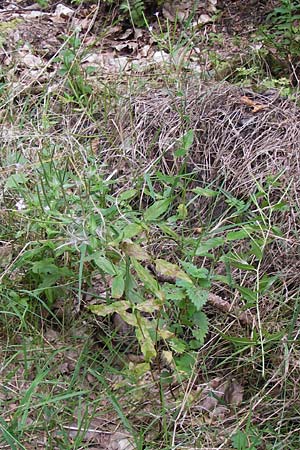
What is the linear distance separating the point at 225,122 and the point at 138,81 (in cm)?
63

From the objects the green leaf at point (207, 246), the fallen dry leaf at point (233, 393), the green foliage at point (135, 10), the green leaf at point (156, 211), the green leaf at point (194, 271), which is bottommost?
the fallen dry leaf at point (233, 393)

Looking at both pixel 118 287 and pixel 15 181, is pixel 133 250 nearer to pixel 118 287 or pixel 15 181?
pixel 118 287

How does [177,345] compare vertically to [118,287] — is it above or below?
below

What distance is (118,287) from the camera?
2043mm

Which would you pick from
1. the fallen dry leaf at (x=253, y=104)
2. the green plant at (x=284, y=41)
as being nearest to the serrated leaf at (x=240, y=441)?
the fallen dry leaf at (x=253, y=104)

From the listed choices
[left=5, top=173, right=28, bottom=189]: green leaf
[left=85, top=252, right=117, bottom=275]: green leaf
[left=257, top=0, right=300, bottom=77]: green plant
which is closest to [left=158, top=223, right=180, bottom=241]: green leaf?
[left=85, top=252, right=117, bottom=275]: green leaf

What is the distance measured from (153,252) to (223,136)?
684 millimetres

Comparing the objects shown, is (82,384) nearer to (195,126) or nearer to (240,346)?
(240,346)

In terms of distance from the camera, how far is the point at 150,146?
2.93 metres

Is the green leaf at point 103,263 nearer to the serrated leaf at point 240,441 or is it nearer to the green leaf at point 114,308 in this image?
the green leaf at point 114,308

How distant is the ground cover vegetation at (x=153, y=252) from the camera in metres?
2.09

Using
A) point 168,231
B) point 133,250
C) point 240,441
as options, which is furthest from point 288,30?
A: point 240,441

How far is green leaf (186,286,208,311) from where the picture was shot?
213 centimetres

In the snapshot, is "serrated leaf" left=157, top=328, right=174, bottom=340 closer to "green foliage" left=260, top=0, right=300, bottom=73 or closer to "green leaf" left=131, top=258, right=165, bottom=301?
"green leaf" left=131, top=258, right=165, bottom=301
